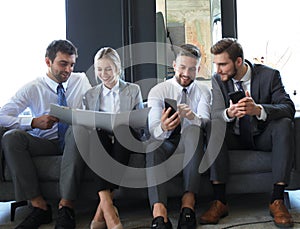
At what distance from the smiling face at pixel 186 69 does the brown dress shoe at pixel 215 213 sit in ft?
2.23

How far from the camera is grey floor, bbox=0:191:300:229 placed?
6.55 ft

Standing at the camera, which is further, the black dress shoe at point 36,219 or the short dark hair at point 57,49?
the short dark hair at point 57,49

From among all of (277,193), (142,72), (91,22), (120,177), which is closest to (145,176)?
(120,177)

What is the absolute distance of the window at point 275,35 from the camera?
11.9 feet

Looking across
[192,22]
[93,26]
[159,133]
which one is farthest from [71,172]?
[192,22]

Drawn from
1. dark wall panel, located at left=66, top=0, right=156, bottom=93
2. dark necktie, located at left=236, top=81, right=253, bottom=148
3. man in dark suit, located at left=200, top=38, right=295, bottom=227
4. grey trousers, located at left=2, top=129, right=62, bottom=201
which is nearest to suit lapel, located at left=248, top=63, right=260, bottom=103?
man in dark suit, located at left=200, top=38, right=295, bottom=227

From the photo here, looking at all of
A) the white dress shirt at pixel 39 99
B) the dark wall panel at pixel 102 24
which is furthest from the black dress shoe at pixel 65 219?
the dark wall panel at pixel 102 24

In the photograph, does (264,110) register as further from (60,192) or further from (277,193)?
(60,192)

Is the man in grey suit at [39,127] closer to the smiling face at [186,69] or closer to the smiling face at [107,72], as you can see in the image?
the smiling face at [107,72]

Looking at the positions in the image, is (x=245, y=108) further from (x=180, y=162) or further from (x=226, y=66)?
(x=180, y=162)

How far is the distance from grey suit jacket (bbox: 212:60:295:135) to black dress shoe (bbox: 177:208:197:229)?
0.56m

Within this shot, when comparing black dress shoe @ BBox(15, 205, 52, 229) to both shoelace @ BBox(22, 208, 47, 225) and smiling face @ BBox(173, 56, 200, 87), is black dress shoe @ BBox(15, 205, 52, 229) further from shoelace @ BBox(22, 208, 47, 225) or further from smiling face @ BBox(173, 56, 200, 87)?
smiling face @ BBox(173, 56, 200, 87)

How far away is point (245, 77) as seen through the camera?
225 cm

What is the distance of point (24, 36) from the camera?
3.57m
